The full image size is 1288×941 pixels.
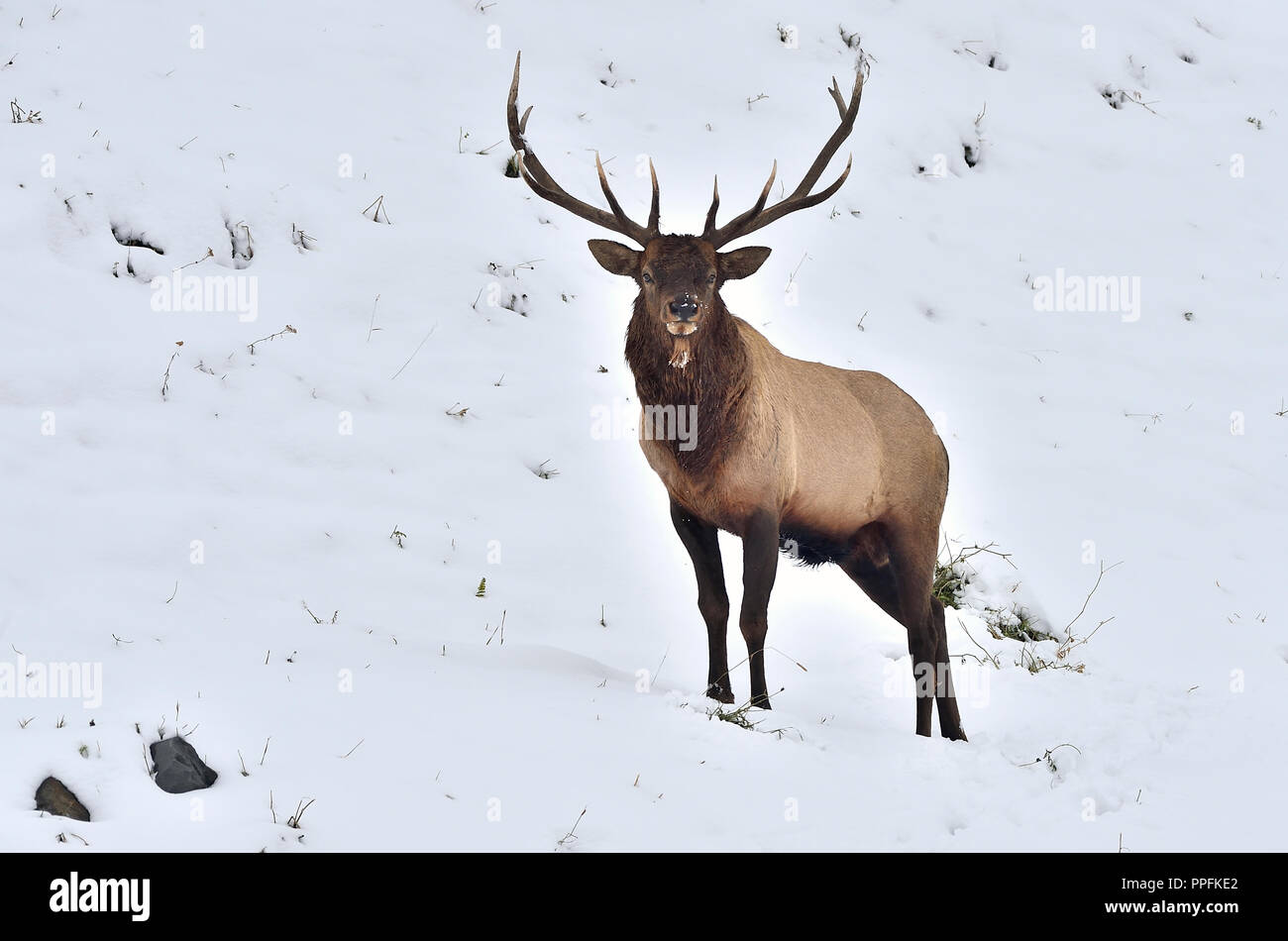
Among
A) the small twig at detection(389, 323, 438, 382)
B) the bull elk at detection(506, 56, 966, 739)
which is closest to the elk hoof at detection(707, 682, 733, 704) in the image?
the bull elk at detection(506, 56, 966, 739)

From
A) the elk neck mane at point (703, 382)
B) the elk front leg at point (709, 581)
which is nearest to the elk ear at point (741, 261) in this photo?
the elk neck mane at point (703, 382)

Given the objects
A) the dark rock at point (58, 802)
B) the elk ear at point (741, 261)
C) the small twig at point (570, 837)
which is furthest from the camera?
the elk ear at point (741, 261)

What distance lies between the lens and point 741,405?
6055 millimetres

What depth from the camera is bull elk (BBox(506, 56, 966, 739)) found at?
5.98m

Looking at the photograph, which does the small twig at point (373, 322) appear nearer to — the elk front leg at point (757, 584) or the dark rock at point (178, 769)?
the elk front leg at point (757, 584)

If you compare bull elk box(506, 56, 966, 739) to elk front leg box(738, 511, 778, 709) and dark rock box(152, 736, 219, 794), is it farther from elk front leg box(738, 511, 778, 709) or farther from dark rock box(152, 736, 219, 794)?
dark rock box(152, 736, 219, 794)

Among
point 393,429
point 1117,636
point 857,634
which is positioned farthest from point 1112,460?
point 393,429

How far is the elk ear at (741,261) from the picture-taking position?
616cm

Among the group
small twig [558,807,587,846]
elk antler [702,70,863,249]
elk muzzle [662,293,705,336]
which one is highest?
elk antler [702,70,863,249]

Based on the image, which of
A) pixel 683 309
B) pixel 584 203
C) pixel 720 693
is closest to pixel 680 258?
pixel 683 309

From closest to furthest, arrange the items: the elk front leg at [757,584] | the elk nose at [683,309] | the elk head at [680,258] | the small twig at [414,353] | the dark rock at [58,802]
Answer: the dark rock at [58,802] < the elk nose at [683,309] < the elk head at [680,258] < the elk front leg at [757,584] < the small twig at [414,353]

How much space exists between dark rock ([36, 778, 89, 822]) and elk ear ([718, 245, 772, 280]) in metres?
3.57

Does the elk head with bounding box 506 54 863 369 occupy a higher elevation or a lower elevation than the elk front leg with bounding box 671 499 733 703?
higher

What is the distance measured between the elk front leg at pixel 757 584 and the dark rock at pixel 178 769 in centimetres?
253
